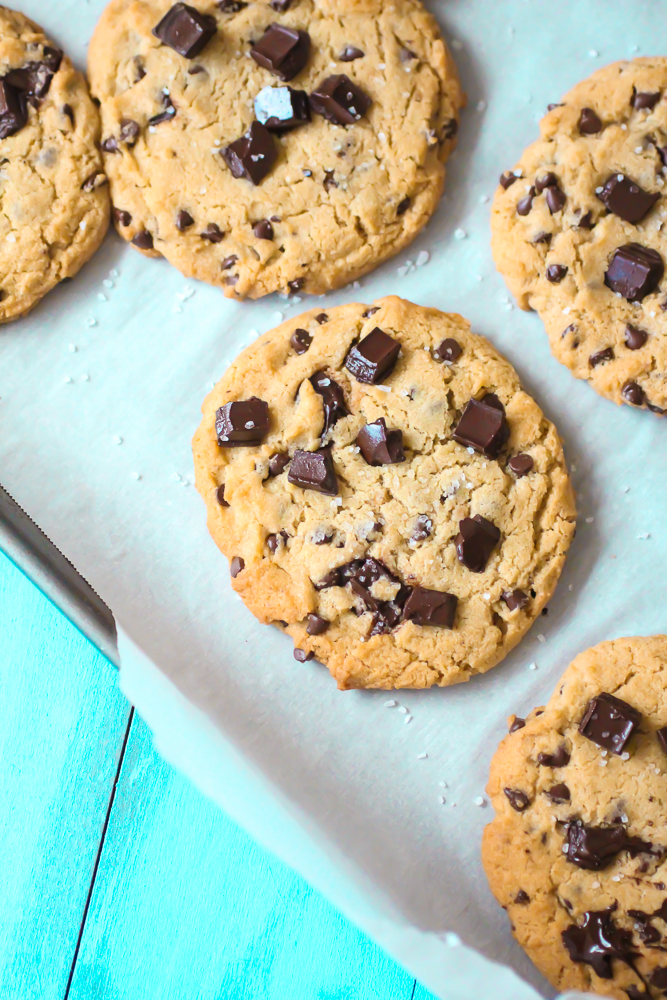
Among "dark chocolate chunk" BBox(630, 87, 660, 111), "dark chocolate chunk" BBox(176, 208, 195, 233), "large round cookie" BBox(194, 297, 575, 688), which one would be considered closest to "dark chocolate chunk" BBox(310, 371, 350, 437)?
"large round cookie" BBox(194, 297, 575, 688)

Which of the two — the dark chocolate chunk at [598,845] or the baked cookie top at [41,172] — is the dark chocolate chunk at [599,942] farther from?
the baked cookie top at [41,172]

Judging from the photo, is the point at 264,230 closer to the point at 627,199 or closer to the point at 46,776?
the point at 627,199

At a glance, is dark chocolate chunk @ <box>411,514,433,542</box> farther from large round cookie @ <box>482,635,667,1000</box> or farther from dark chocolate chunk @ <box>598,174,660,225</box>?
dark chocolate chunk @ <box>598,174,660,225</box>

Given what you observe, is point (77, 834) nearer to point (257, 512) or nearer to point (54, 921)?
point (54, 921)

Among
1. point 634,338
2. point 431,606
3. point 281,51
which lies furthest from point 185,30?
point 431,606

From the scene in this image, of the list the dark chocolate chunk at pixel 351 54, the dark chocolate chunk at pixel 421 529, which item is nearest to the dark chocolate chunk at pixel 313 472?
the dark chocolate chunk at pixel 421 529
